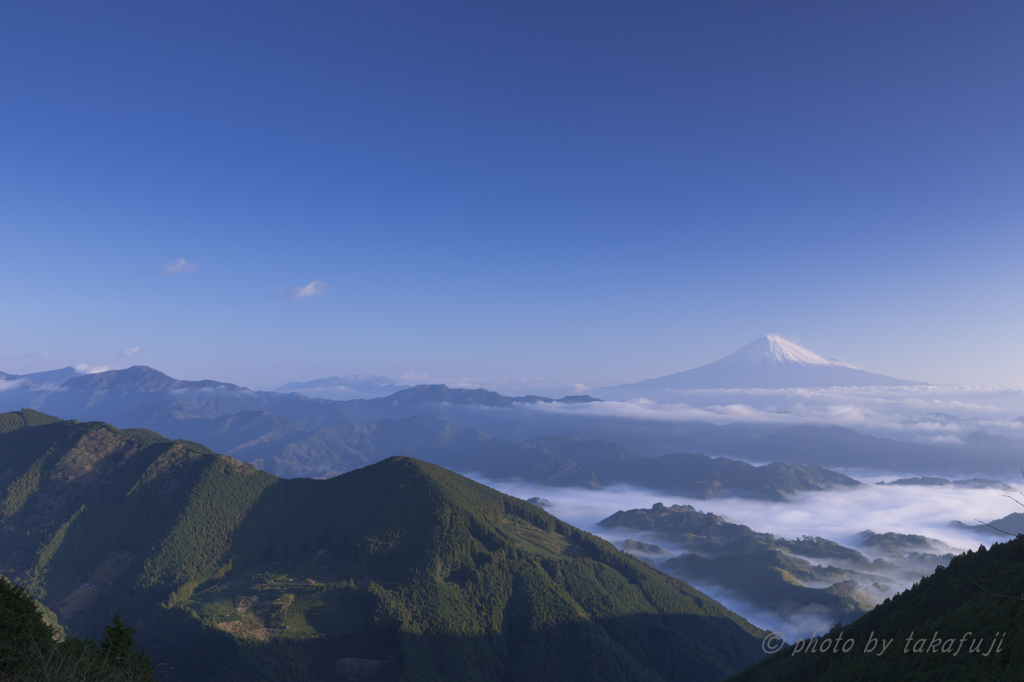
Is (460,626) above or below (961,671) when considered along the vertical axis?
below

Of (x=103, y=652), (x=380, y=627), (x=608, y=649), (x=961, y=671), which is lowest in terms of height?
(x=608, y=649)

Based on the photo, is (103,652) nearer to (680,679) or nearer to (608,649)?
(608,649)

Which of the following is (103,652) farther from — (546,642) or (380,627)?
(546,642)

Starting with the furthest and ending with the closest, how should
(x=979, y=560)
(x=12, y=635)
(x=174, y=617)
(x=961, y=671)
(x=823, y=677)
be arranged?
1. (x=174, y=617)
2. (x=979, y=560)
3. (x=823, y=677)
4. (x=961, y=671)
5. (x=12, y=635)

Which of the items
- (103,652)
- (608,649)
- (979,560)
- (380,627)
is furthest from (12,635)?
(608,649)

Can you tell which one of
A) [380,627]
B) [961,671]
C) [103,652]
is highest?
[103,652]

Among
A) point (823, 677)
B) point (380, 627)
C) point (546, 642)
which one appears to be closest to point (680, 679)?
point (546, 642)

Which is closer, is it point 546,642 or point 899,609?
point 899,609

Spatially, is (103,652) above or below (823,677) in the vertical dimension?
above

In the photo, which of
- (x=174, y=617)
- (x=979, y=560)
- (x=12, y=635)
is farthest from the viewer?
(x=174, y=617)
